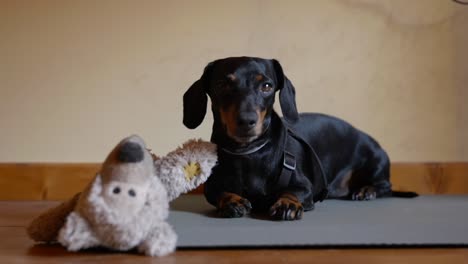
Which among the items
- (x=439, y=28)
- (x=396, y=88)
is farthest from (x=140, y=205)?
(x=439, y=28)

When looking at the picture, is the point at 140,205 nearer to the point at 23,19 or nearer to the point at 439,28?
the point at 23,19

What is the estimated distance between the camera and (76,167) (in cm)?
283

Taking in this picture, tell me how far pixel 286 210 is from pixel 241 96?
38cm

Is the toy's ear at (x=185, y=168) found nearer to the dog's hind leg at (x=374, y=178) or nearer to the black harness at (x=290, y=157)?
the black harness at (x=290, y=157)

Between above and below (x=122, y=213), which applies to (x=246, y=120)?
above

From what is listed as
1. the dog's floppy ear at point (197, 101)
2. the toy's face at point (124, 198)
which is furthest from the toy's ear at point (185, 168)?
the toy's face at point (124, 198)

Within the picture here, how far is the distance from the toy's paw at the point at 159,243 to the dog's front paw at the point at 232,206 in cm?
38

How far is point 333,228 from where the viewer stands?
1.72m

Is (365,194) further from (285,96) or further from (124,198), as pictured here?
(124,198)

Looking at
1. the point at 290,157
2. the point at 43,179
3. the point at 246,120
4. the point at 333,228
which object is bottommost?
the point at 43,179

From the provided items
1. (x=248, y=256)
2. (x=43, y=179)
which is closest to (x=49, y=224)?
(x=248, y=256)

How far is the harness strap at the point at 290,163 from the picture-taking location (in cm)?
202

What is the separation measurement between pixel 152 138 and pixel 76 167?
0.38 m

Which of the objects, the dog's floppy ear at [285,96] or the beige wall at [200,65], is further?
the beige wall at [200,65]
